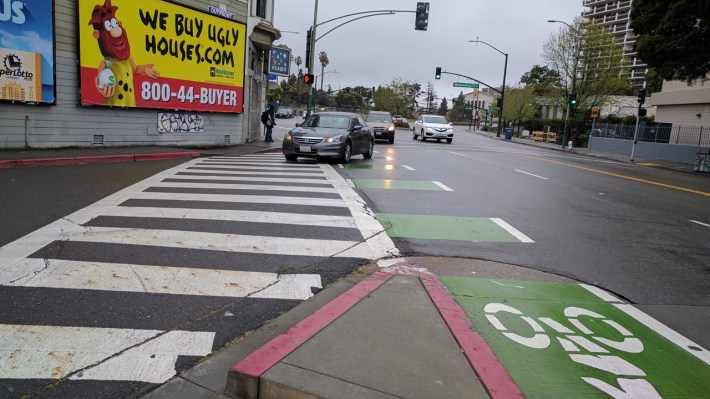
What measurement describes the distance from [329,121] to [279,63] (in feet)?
35.3

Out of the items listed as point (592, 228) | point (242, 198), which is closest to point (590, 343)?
point (592, 228)

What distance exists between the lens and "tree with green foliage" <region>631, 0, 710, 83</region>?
21141mm

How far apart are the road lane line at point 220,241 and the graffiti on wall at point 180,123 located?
1272 centimetres

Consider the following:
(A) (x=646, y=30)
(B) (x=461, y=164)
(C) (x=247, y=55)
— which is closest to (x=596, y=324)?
(B) (x=461, y=164)

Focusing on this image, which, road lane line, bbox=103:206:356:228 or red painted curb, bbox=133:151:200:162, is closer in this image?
road lane line, bbox=103:206:356:228

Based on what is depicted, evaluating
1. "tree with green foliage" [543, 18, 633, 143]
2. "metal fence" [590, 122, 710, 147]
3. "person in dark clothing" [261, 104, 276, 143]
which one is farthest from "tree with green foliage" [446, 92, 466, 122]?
"person in dark clothing" [261, 104, 276, 143]

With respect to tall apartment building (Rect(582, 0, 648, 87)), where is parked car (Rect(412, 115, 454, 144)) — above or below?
below

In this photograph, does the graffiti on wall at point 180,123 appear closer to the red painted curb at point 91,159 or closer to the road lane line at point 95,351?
the red painted curb at point 91,159

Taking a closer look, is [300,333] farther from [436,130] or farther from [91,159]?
[436,130]

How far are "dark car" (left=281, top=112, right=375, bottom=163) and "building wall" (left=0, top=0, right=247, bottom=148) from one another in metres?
5.27

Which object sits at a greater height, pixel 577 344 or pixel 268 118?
pixel 268 118

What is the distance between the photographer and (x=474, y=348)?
3.58 m

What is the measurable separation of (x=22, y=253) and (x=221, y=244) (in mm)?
2025

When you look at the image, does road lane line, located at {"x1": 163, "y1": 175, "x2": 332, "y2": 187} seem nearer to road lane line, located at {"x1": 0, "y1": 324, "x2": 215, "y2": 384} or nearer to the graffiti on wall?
road lane line, located at {"x1": 0, "y1": 324, "x2": 215, "y2": 384}
